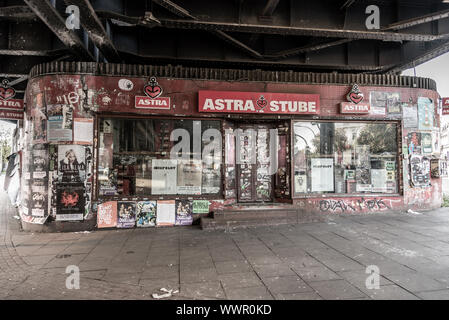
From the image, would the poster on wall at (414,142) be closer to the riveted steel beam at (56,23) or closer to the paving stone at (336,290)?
the paving stone at (336,290)

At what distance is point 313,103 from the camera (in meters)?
8.16

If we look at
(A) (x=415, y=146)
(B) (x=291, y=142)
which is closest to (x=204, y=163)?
(B) (x=291, y=142)

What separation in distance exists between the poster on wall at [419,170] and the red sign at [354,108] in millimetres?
2504

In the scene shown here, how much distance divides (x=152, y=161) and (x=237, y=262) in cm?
442

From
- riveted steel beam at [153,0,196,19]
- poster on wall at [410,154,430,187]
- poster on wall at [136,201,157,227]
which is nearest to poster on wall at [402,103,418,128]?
poster on wall at [410,154,430,187]

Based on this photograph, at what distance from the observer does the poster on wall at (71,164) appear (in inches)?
279

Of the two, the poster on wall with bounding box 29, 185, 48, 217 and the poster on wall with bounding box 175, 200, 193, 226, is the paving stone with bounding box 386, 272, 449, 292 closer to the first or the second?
the poster on wall with bounding box 175, 200, 193, 226

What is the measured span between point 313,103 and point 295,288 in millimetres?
6153

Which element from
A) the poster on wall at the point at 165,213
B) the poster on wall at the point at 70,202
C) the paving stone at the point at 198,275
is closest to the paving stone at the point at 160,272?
→ the paving stone at the point at 198,275

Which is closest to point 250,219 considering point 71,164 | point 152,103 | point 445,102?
point 152,103

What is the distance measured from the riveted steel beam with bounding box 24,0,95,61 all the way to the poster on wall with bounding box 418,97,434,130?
36.5 ft
